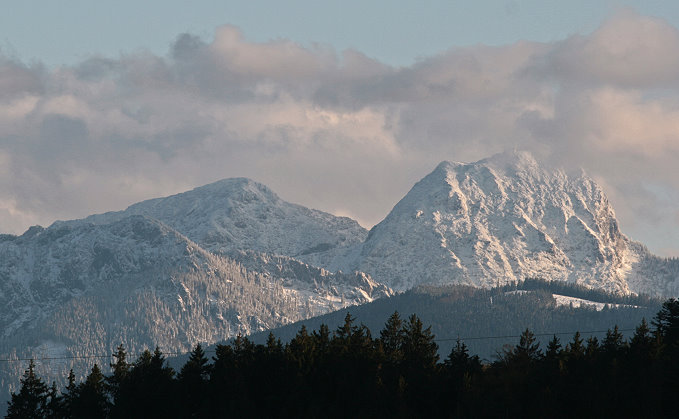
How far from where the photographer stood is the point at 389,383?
153875mm

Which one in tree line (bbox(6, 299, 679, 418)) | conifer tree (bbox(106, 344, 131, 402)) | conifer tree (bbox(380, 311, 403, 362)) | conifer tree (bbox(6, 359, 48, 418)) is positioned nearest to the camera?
tree line (bbox(6, 299, 679, 418))

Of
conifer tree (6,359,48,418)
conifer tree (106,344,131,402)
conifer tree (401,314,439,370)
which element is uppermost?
conifer tree (401,314,439,370)

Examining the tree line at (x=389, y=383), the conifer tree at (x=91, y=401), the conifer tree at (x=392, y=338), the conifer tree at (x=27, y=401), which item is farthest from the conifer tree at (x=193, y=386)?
the conifer tree at (x=392, y=338)

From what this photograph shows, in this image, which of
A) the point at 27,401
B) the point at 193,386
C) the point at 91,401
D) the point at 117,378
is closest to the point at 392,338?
the point at 193,386

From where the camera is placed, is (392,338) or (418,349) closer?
(418,349)

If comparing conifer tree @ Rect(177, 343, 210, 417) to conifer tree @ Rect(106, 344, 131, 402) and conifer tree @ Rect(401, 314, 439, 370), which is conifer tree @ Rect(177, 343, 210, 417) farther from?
conifer tree @ Rect(401, 314, 439, 370)

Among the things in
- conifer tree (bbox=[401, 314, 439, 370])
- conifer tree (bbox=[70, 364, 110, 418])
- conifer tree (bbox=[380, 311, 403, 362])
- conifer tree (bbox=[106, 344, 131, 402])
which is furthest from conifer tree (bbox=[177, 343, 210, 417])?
conifer tree (bbox=[401, 314, 439, 370])

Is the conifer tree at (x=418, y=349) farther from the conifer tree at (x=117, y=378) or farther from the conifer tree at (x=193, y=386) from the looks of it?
the conifer tree at (x=117, y=378)

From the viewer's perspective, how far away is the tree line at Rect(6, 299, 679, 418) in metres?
139

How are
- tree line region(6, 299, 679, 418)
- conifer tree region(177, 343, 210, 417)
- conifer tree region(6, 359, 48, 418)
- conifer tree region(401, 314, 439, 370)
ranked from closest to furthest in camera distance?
tree line region(6, 299, 679, 418)
conifer tree region(177, 343, 210, 417)
conifer tree region(401, 314, 439, 370)
conifer tree region(6, 359, 48, 418)

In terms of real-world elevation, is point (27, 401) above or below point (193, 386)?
below

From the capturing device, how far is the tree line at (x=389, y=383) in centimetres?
13925

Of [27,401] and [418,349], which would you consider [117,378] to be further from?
[418,349]

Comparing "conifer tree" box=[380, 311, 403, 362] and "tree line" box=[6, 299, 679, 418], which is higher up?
"conifer tree" box=[380, 311, 403, 362]
